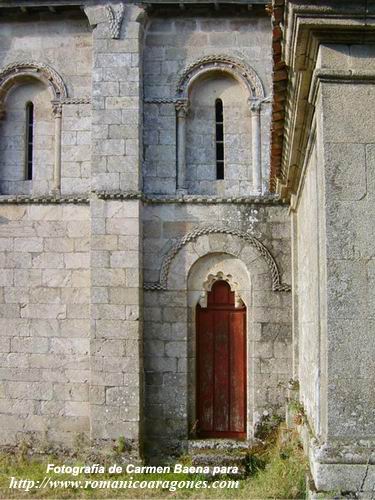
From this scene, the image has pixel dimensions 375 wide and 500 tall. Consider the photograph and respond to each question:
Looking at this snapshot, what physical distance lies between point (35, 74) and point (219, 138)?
122 inches

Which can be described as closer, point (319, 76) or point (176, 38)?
point (319, 76)

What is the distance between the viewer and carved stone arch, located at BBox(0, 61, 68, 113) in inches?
378

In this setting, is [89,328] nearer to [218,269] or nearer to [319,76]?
[218,269]

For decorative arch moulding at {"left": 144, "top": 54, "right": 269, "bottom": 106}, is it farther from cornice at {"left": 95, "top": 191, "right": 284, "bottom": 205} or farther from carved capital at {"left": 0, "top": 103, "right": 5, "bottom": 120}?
carved capital at {"left": 0, "top": 103, "right": 5, "bottom": 120}

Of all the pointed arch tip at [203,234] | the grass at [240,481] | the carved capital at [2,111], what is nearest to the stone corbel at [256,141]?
the pointed arch tip at [203,234]

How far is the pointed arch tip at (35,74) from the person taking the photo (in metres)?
9.61

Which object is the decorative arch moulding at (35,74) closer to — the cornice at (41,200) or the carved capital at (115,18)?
the carved capital at (115,18)

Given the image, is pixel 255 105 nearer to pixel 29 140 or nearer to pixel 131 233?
pixel 131 233

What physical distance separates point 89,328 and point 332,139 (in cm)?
593

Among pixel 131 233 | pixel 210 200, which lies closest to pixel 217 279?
pixel 210 200

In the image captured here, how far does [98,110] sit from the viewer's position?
9156 millimetres

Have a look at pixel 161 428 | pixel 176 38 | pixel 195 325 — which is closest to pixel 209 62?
pixel 176 38

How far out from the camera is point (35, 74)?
31.7 ft

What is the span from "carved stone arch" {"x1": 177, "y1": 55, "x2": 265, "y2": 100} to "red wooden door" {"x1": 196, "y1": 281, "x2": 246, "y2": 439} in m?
3.03
